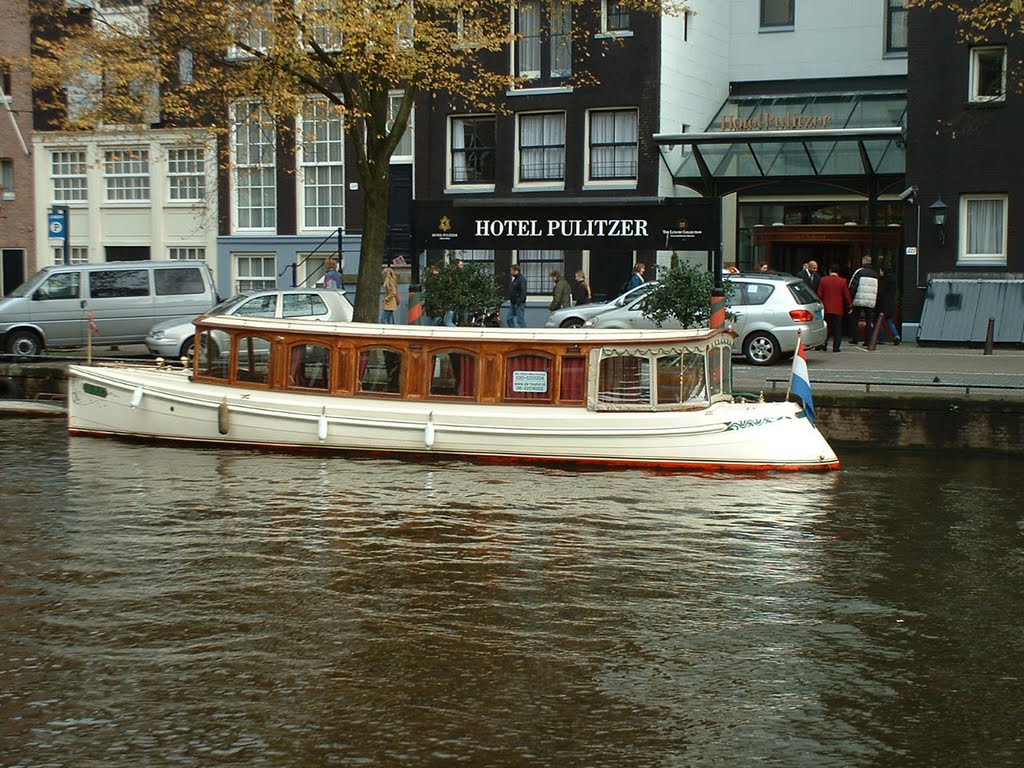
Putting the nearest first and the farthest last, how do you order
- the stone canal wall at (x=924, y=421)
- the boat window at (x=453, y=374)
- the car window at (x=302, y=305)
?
the boat window at (x=453, y=374), the stone canal wall at (x=924, y=421), the car window at (x=302, y=305)

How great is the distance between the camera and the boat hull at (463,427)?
1923 centimetres

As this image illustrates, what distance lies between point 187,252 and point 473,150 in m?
10.2

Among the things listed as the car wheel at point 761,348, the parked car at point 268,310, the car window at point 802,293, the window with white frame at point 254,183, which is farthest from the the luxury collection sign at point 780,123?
the parked car at point 268,310

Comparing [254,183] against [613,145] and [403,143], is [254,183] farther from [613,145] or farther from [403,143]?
[613,145]

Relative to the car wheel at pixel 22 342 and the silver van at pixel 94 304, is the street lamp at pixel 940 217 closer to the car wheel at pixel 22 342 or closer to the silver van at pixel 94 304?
the silver van at pixel 94 304

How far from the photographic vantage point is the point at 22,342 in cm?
3053

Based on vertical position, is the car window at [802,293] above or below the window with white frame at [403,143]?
below

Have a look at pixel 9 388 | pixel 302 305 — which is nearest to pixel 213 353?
pixel 302 305

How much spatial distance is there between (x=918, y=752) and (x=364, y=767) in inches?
125

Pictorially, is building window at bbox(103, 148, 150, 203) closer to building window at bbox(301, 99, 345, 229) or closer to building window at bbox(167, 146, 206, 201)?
building window at bbox(167, 146, 206, 201)

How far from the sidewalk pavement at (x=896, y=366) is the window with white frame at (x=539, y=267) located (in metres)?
9.85

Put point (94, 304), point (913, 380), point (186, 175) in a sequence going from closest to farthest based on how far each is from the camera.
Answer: point (913, 380) → point (94, 304) → point (186, 175)

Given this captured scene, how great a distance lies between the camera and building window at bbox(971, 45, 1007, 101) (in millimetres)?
33688

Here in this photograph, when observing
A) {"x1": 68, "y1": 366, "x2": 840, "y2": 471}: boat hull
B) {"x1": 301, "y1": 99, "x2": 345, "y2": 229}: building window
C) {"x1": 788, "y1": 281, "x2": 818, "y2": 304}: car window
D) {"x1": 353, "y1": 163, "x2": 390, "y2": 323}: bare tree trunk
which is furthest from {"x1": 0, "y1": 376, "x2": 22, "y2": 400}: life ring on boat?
{"x1": 301, "y1": 99, "x2": 345, "y2": 229}: building window
